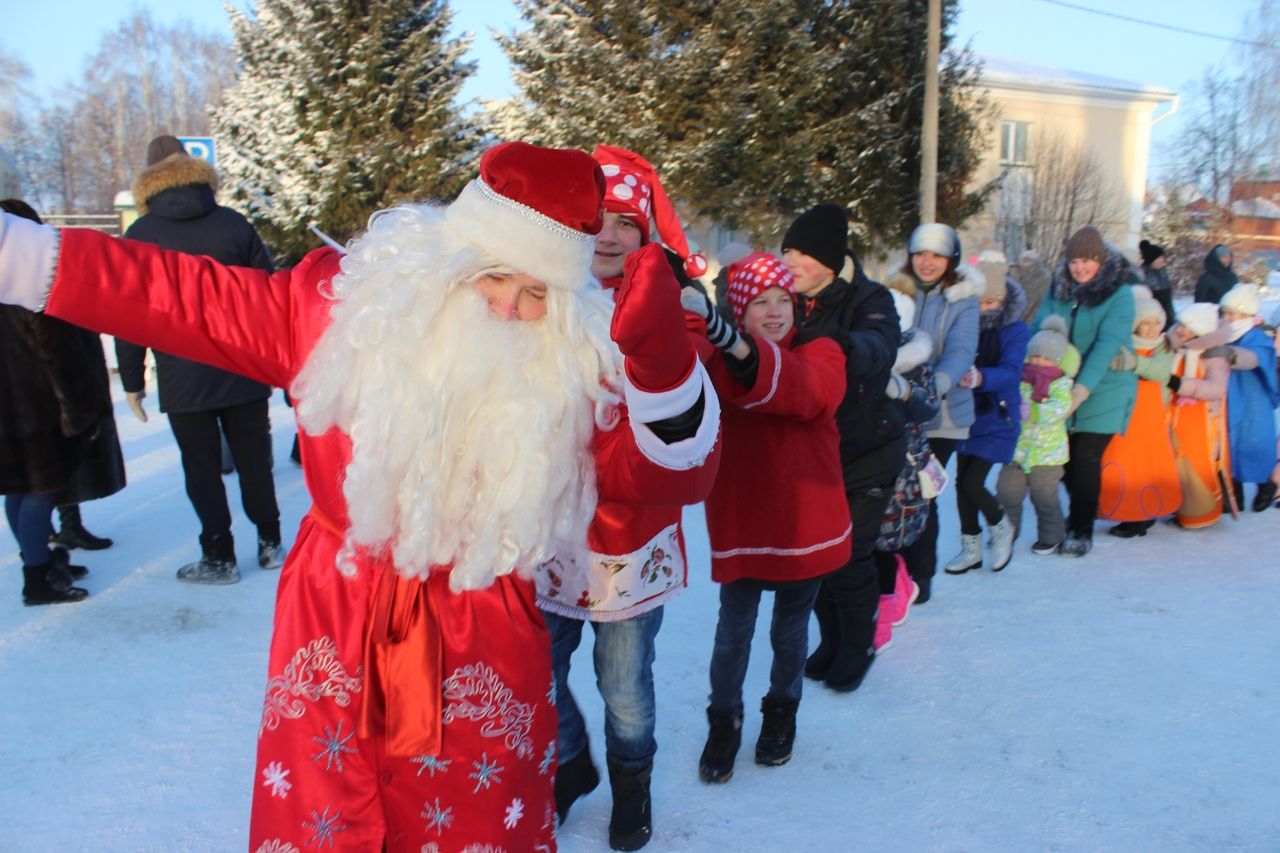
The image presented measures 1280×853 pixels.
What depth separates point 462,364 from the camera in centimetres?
160

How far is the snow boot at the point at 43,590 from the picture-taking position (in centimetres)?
416

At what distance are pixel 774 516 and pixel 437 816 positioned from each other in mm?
1428

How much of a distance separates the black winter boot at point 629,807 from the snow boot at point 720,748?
410 mm

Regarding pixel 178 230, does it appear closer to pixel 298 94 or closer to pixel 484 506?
pixel 484 506

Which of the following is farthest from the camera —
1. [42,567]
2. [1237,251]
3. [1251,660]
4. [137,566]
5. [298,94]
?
[1237,251]

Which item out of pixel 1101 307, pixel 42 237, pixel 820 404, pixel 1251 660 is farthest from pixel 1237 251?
pixel 42 237

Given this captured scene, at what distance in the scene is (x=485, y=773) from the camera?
1.67 meters

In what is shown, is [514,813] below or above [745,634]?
above

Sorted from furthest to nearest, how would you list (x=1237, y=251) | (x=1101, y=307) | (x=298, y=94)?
(x=1237, y=251) → (x=298, y=94) → (x=1101, y=307)

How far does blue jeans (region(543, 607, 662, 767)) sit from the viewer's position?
2434 mm

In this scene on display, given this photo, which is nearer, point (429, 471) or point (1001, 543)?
point (429, 471)

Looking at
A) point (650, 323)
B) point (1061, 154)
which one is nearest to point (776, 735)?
point (650, 323)

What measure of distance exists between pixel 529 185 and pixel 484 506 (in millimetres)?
569

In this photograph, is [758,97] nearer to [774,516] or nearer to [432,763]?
[774,516]
